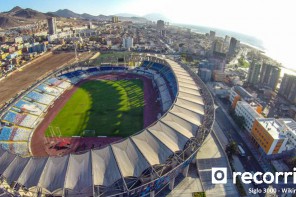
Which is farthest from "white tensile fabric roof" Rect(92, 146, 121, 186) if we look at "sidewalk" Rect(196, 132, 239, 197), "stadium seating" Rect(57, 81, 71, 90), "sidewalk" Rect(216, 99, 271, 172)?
"stadium seating" Rect(57, 81, 71, 90)

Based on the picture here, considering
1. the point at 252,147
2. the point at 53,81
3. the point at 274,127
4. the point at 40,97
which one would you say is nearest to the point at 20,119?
the point at 40,97

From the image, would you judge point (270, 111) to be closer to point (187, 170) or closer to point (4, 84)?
point (187, 170)

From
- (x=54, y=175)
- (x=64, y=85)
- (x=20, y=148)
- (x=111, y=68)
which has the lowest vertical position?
(x=20, y=148)

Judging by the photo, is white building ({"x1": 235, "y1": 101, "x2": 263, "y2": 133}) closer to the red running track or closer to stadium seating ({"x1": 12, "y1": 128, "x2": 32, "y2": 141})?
the red running track

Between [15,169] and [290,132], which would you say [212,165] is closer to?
[290,132]

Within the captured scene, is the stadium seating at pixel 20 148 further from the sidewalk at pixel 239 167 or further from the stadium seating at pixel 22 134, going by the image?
the sidewalk at pixel 239 167

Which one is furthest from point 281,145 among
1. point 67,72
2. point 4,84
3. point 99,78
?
point 4,84
